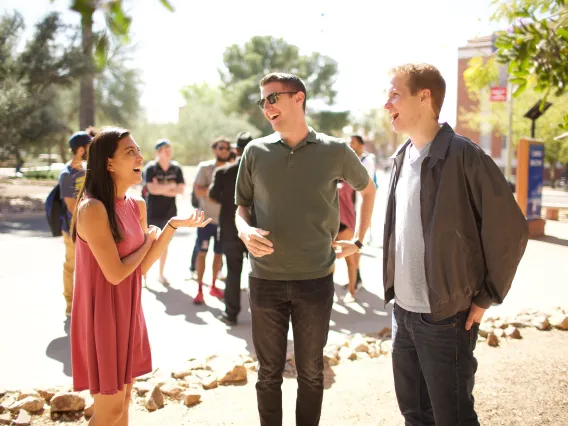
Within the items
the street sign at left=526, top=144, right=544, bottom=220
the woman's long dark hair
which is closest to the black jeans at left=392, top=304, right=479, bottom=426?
the woman's long dark hair

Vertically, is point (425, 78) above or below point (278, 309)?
above

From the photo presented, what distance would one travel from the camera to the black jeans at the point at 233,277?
6.10 m

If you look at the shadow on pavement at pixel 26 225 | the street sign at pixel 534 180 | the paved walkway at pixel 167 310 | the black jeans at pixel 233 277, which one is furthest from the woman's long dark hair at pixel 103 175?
the street sign at pixel 534 180

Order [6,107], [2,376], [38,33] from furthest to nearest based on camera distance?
[38,33], [6,107], [2,376]

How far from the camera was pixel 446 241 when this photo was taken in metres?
2.42

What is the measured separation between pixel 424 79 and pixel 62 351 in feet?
13.7

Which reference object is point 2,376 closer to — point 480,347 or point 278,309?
point 278,309

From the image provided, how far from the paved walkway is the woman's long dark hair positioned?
2280mm

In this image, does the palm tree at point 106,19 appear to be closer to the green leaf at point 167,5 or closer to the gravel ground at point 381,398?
the green leaf at point 167,5

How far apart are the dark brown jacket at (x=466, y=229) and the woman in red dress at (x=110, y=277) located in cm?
123

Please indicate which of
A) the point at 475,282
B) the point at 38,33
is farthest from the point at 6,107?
the point at 475,282

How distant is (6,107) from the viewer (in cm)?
1828

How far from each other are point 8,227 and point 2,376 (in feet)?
36.1

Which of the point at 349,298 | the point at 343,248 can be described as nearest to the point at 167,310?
the point at 349,298
